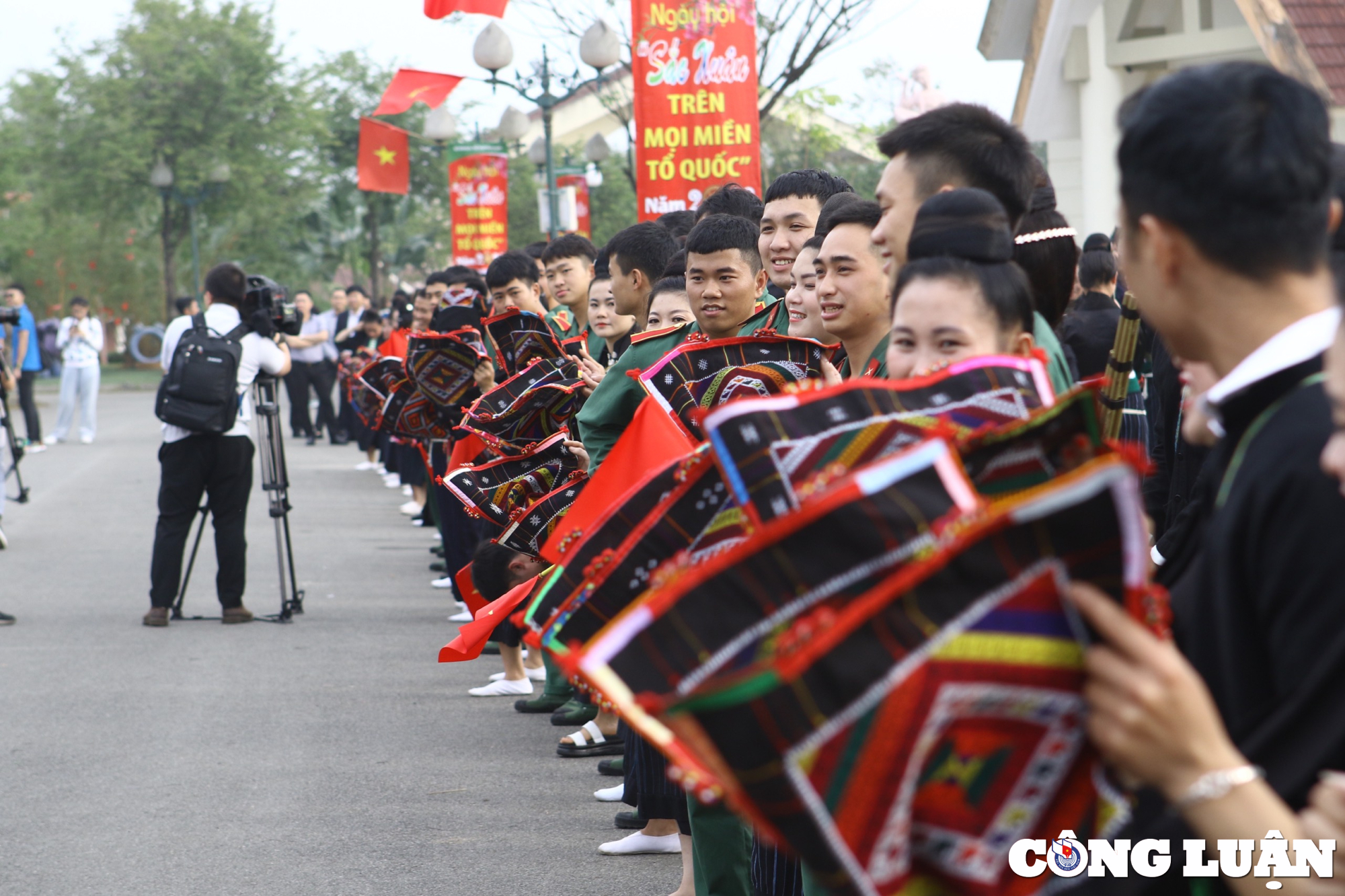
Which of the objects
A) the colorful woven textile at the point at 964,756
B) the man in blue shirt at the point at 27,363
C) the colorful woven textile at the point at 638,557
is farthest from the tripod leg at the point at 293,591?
the man in blue shirt at the point at 27,363

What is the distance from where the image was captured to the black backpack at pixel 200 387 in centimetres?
861

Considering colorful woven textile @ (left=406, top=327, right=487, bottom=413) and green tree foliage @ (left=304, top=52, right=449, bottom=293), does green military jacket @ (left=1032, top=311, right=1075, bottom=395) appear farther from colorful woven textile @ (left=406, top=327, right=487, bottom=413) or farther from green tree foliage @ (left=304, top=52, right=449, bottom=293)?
green tree foliage @ (left=304, top=52, right=449, bottom=293)

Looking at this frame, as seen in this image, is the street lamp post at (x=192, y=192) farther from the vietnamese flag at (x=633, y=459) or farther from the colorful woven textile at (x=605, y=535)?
the colorful woven textile at (x=605, y=535)

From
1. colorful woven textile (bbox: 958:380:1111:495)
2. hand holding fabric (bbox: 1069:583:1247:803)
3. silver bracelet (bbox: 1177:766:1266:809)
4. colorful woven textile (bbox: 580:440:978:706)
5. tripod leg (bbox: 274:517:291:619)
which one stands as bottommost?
tripod leg (bbox: 274:517:291:619)

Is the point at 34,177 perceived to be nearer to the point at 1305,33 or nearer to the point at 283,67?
the point at 283,67

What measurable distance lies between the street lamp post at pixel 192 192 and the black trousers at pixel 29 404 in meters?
13.7

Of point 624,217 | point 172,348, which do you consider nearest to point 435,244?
point 624,217

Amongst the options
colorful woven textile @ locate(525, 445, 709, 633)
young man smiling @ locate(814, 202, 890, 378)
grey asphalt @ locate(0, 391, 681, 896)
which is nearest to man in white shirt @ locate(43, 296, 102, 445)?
grey asphalt @ locate(0, 391, 681, 896)

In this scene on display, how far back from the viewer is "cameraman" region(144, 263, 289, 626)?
8914 mm

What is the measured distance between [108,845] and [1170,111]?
4629mm

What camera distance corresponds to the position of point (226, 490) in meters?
9.01

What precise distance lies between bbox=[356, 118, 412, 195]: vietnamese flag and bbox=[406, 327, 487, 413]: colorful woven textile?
478 inches

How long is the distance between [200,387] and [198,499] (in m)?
0.84

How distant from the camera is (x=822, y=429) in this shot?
5.93 ft
